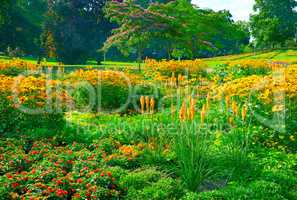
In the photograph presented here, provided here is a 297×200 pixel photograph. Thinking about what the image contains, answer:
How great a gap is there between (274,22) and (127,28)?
26946mm

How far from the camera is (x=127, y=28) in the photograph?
74.0 ft

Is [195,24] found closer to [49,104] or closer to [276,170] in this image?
[49,104]

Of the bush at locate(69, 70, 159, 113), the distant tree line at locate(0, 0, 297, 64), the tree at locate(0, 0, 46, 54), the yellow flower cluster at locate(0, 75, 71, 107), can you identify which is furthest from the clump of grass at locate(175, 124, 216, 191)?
the tree at locate(0, 0, 46, 54)

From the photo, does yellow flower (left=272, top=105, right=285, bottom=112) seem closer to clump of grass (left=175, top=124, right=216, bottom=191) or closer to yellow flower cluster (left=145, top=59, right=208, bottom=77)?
clump of grass (left=175, top=124, right=216, bottom=191)

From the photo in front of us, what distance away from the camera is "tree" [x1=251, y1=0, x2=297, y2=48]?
148 ft

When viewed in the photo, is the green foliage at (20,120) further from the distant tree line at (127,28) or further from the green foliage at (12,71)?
the distant tree line at (127,28)

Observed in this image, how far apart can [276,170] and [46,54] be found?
37.3 meters

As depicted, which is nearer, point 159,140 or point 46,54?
point 159,140

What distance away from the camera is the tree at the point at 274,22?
45156 mm

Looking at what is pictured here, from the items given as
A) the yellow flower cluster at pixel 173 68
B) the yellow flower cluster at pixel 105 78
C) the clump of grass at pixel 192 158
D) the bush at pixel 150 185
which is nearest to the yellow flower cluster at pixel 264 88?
the clump of grass at pixel 192 158

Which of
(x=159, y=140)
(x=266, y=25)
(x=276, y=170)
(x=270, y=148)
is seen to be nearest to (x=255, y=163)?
(x=276, y=170)

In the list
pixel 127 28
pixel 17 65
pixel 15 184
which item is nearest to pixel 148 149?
pixel 15 184

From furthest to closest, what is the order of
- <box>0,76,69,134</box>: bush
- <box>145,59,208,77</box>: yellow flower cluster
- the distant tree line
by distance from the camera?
1. the distant tree line
2. <box>145,59,208,77</box>: yellow flower cluster
3. <box>0,76,69,134</box>: bush

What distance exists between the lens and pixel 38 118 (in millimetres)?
9055
